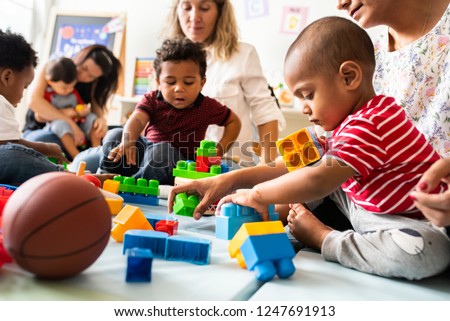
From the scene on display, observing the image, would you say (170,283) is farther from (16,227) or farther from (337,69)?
(337,69)

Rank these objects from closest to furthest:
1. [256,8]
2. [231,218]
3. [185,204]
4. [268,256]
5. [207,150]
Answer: [268,256] < [231,218] < [185,204] < [207,150] < [256,8]

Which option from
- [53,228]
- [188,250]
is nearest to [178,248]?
[188,250]

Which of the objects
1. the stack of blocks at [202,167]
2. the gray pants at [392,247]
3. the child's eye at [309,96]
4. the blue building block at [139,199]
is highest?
the child's eye at [309,96]

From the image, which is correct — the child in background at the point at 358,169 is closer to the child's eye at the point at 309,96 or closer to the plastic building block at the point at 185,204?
the child's eye at the point at 309,96

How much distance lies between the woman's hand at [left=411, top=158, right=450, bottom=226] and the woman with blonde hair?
154cm

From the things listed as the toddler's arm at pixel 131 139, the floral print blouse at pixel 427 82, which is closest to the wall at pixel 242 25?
the toddler's arm at pixel 131 139

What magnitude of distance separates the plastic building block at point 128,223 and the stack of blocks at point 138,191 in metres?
0.51

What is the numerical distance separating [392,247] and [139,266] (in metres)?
0.47

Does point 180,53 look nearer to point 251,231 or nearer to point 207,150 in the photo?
point 207,150

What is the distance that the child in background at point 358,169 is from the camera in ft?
2.75

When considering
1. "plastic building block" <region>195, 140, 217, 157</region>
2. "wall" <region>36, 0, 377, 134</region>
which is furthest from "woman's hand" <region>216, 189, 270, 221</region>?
"wall" <region>36, 0, 377, 134</region>

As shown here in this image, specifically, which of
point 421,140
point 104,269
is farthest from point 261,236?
point 421,140

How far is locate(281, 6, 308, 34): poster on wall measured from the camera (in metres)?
3.24

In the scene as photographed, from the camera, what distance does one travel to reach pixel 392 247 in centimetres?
83
